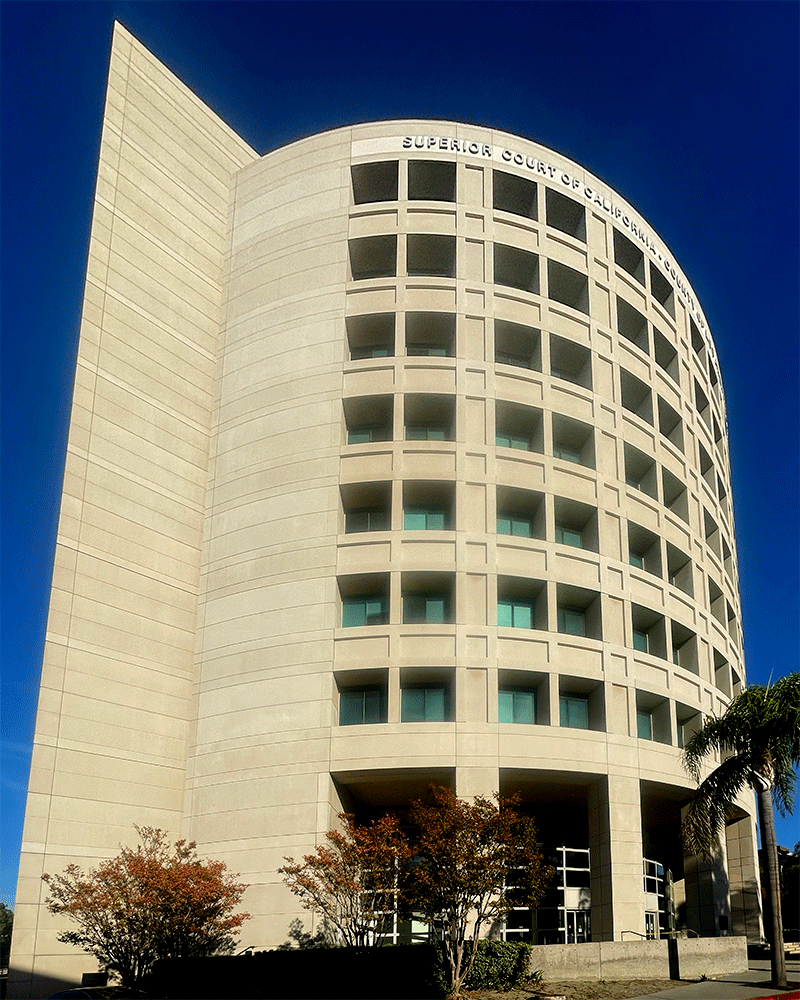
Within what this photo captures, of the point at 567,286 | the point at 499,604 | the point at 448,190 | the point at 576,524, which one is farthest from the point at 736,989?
the point at 448,190

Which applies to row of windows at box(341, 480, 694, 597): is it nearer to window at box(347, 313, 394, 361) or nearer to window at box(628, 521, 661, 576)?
window at box(628, 521, 661, 576)

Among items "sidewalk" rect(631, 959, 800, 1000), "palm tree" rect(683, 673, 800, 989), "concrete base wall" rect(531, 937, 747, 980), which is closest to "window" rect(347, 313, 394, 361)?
"palm tree" rect(683, 673, 800, 989)

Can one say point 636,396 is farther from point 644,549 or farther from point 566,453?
point 644,549

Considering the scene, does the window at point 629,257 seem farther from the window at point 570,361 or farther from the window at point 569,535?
the window at point 569,535

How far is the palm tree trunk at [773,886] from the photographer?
32.8m

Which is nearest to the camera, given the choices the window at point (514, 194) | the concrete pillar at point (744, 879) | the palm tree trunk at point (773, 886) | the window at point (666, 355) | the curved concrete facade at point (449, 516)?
the palm tree trunk at point (773, 886)

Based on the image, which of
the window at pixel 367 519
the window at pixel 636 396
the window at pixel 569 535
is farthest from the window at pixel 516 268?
the window at pixel 367 519

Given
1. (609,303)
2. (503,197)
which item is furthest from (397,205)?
(609,303)

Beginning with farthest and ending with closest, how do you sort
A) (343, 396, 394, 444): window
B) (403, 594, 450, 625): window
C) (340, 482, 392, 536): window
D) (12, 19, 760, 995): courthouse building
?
(343, 396, 394, 444): window → (340, 482, 392, 536): window → (403, 594, 450, 625): window → (12, 19, 760, 995): courthouse building

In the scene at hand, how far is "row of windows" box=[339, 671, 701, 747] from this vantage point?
4200 centimetres

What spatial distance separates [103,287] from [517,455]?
844 inches

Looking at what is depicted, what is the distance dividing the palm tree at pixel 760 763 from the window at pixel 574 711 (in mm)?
5965

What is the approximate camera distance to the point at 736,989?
33250 millimetres

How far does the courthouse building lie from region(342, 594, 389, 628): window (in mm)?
121
